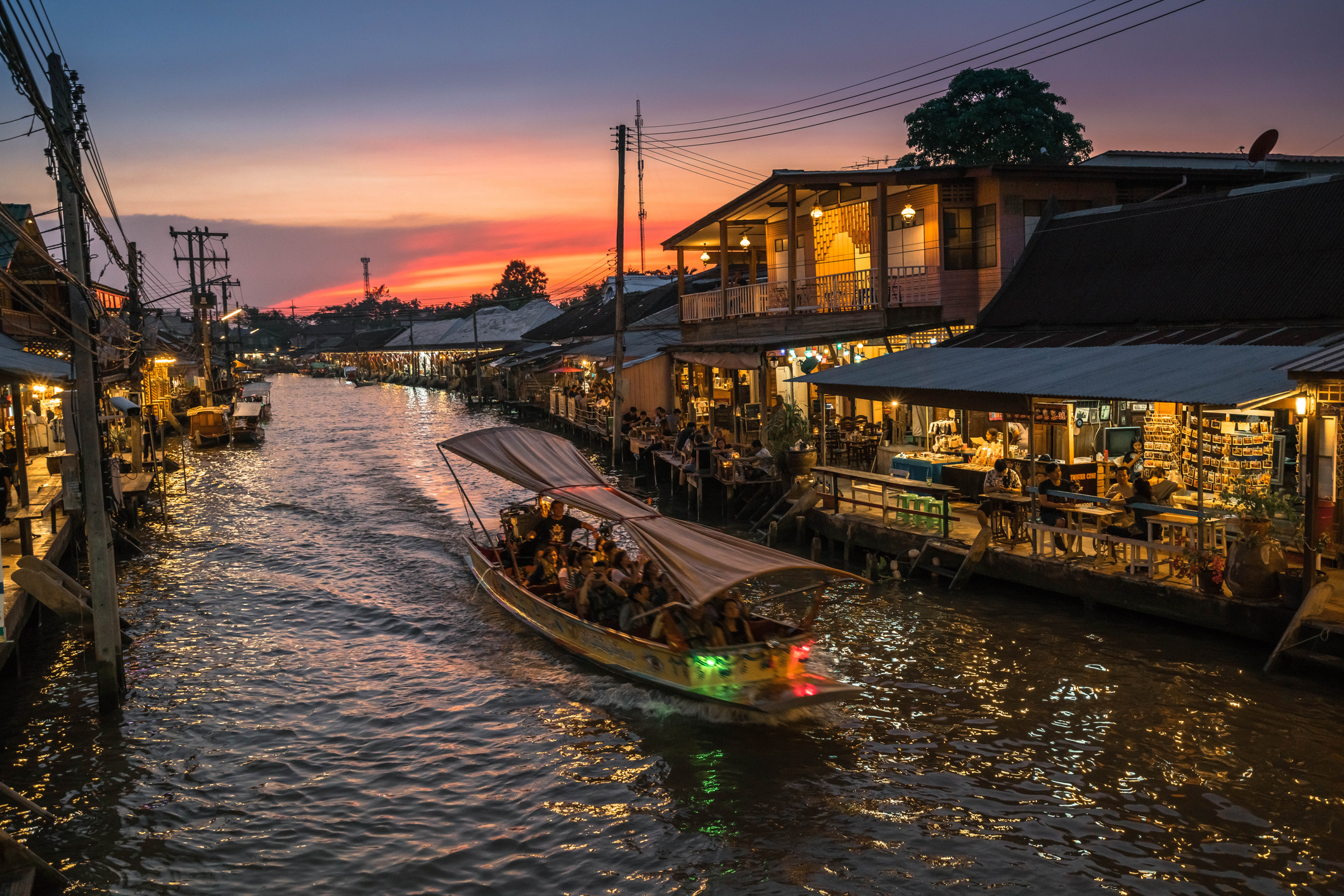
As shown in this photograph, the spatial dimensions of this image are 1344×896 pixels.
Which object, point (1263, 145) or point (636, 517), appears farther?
point (1263, 145)

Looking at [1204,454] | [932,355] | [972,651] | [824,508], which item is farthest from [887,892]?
[932,355]

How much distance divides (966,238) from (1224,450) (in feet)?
32.6

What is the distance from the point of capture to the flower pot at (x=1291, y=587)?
40.6 ft

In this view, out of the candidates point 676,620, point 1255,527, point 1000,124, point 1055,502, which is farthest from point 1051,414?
point 1000,124

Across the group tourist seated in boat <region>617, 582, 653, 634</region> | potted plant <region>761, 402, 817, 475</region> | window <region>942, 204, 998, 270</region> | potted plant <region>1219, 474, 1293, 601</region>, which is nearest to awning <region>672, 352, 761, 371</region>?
potted plant <region>761, 402, 817, 475</region>

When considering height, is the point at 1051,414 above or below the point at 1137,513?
above

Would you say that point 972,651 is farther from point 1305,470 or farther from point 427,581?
point 427,581

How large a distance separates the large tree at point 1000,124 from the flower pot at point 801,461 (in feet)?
95.1

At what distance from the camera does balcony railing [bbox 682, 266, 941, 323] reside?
24.5m

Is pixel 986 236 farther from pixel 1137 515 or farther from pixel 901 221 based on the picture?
pixel 1137 515

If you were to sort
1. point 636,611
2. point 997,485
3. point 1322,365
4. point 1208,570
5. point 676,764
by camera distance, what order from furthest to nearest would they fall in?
point 997,485 < point 636,611 < point 1208,570 < point 1322,365 < point 676,764

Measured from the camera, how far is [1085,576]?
595 inches

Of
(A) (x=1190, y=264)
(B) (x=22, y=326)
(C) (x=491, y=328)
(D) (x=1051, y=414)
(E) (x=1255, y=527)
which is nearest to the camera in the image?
(E) (x=1255, y=527)

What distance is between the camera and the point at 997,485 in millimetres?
17172
